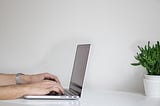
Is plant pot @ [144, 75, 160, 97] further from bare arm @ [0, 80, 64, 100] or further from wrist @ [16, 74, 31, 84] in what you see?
wrist @ [16, 74, 31, 84]

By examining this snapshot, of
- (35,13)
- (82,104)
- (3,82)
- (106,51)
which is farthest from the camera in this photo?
(35,13)

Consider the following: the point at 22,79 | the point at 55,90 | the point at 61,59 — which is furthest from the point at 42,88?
the point at 61,59

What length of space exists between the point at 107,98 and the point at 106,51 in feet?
1.24

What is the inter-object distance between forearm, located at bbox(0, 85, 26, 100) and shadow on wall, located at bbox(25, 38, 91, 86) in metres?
0.51

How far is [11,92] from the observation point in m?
1.13

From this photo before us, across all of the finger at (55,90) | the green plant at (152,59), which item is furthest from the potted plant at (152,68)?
the finger at (55,90)

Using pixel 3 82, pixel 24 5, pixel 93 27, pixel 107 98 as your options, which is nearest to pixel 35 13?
pixel 24 5

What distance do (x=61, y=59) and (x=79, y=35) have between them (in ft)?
0.63

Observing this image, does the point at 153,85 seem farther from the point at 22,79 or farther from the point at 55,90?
the point at 22,79

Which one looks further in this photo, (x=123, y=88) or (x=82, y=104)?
(x=123, y=88)

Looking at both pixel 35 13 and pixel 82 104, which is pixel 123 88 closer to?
pixel 82 104

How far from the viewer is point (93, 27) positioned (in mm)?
1576

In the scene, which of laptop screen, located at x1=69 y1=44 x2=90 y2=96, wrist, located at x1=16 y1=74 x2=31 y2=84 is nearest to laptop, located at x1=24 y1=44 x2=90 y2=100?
laptop screen, located at x1=69 y1=44 x2=90 y2=96

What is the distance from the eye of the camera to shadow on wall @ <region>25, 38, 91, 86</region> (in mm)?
1631
